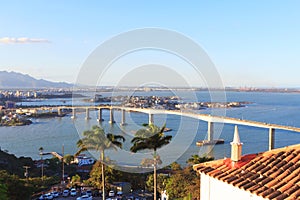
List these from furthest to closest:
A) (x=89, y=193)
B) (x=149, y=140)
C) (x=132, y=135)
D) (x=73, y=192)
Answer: (x=132, y=135) → (x=73, y=192) → (x=89, y=193) → (x=149, y=140)

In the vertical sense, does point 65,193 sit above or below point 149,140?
below

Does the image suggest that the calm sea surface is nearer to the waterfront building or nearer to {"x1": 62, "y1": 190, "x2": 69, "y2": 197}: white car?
{"x1": 62, "y1": 190, "x2": 69, "y2": 197}: white car

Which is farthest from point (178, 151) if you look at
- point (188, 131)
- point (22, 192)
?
point (22, 192)

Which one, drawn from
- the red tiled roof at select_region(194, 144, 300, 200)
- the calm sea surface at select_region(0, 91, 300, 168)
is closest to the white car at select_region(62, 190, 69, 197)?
the calm sea surface at select_region(0, 91, 300, 168)

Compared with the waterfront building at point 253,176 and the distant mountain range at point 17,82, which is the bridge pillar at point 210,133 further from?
the distant mountain range at point 17,82

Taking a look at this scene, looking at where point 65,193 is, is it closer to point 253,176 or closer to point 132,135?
point 132,135

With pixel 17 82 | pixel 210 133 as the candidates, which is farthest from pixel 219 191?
pixel 17 82

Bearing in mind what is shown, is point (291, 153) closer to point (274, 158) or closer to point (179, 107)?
point (274, 158)
